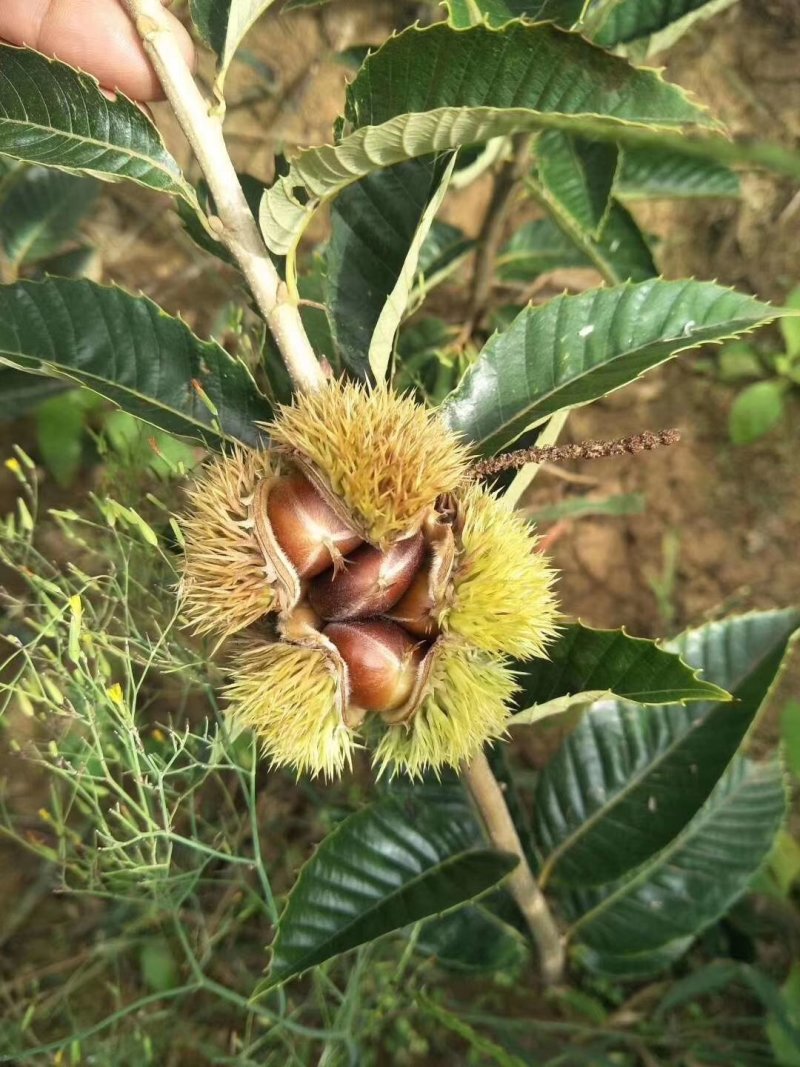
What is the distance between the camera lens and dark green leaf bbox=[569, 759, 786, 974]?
1254 mm

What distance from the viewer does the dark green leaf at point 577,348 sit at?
0.80 metres

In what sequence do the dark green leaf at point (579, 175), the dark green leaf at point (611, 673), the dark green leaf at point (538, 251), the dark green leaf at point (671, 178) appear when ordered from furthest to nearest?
the dark green leaf at point (538, 251) → the dark green leaf at point (671, 178) → the dark green leaf at point (579, 175) → the dark green leaf at point (611, 673)

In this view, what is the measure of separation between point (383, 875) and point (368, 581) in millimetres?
478

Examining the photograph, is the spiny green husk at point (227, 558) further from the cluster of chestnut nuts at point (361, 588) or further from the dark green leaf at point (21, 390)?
the dark green leaf at point (21, 390)

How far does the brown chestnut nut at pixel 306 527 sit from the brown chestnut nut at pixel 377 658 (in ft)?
0.24

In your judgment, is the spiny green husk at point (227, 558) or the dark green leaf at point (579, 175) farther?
the dark green leaf at point (579, 175)

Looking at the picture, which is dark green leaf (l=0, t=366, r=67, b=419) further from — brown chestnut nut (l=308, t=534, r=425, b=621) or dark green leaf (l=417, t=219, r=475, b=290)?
brown chestnut nut (l=308, t=534, r=425, b=621)

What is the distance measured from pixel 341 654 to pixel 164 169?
0.50 m

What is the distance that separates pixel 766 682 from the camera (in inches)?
43.6

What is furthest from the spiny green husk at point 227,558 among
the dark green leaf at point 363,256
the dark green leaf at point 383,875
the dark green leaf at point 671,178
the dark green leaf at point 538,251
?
the dark green leaf at point 538,251

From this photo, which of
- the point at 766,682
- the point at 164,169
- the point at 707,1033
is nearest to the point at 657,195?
the point at 766,682

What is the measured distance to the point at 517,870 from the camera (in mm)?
1140

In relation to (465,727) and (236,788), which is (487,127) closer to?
(465,727)

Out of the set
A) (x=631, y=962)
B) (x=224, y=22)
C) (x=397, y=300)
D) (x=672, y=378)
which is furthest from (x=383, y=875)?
(x=672, y=378)
